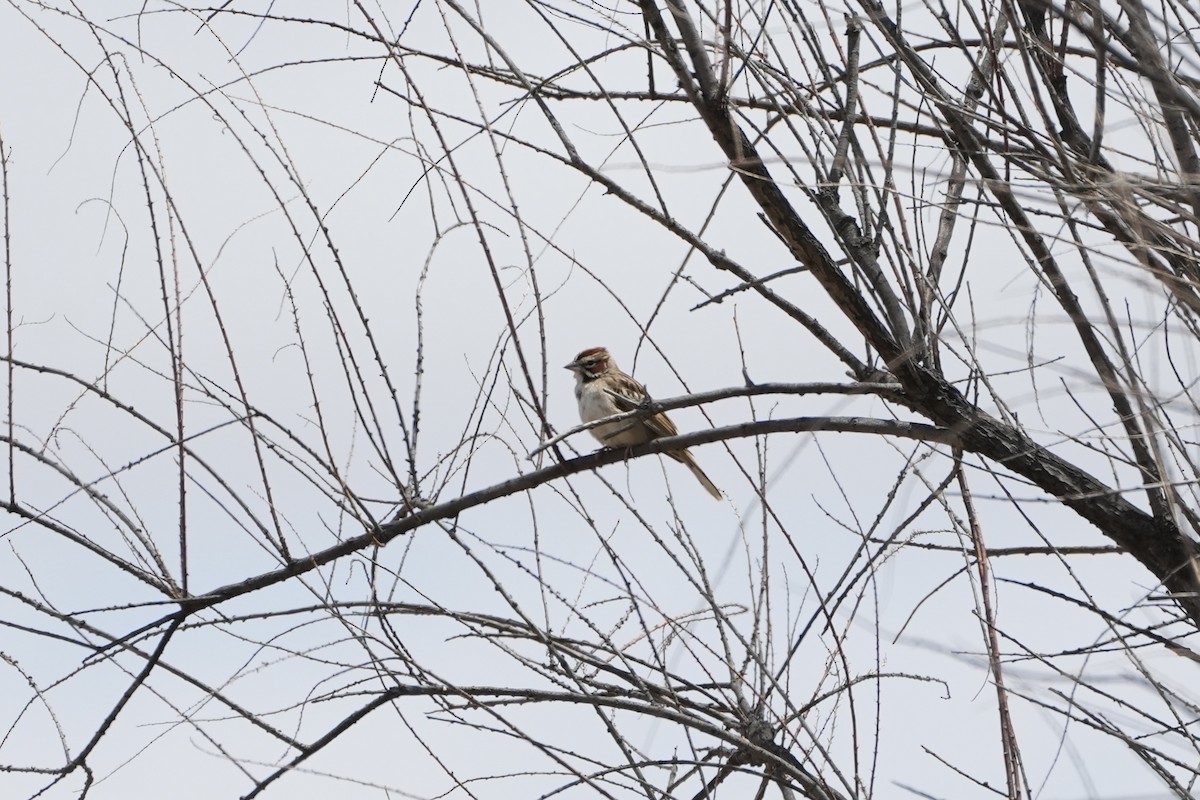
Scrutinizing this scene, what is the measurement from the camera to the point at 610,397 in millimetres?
6531

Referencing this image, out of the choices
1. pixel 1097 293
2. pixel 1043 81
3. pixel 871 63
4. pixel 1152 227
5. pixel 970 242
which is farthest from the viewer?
pixel 871 63

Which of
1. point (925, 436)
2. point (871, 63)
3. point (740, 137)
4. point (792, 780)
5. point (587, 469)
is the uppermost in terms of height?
point (871, 63)

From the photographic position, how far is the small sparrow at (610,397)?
21.3 ft

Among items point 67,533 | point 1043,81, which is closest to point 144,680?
point 67,533

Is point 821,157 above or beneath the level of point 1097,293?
above

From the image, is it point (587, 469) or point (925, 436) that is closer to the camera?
point (925, 436)

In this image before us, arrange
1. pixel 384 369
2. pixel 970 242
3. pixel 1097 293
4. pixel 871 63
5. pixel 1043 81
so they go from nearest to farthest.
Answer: pixel 1097 293 < pixel 1043 81 < pixel 970 242 < pixel 384 369 < pixel 871 63

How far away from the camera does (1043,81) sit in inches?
111

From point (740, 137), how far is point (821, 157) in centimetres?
18

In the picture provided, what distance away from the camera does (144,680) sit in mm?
3365

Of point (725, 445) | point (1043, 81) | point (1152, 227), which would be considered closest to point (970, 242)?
point (1043, 81)

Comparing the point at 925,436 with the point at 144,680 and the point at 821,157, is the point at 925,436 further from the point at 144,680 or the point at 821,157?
the point at 144,680

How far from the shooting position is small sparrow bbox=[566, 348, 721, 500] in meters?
6.48

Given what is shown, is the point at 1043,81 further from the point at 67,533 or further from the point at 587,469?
the point at 67,533
